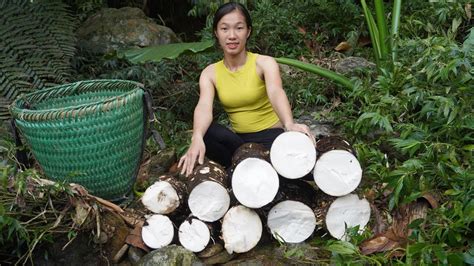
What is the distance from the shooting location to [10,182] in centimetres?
218

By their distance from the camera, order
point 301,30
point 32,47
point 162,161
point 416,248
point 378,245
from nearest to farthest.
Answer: point 416,248 < point 378,245 < point 162,161 < point 32,47 < point 301,30

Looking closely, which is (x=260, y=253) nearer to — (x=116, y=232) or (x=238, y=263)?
(x=238, y=263)

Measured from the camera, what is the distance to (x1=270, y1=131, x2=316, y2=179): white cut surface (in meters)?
2.08

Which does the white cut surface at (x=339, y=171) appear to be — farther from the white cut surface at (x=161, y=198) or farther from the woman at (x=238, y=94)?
the white cut surface at (x=161, y=198)

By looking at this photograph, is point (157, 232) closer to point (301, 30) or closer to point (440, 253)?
point (440, 253)

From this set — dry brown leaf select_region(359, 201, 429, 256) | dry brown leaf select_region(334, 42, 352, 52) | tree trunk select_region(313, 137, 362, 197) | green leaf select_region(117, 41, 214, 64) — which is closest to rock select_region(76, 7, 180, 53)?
green leaf select_region(117, 41, 214, 64)

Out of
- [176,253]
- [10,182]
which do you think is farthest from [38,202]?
[176,253]

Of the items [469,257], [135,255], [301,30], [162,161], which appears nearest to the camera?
[469,257]

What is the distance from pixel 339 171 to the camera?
6.93ft

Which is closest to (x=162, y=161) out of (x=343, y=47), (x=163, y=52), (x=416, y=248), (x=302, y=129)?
(x=163, y=52)

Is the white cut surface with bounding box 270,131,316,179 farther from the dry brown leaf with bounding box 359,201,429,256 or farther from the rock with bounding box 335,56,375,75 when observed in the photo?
the rock with bounding box 335,56,375,75

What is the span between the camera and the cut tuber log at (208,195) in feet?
7.14

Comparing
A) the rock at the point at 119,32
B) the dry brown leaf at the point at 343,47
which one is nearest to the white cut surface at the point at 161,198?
the rock at the point at 119,32

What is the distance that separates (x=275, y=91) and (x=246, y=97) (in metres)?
0.17
